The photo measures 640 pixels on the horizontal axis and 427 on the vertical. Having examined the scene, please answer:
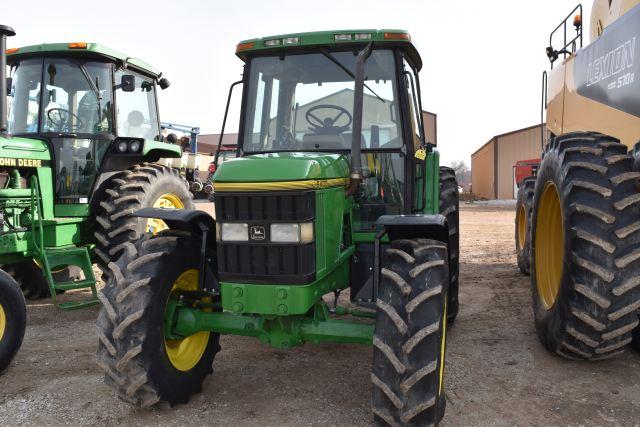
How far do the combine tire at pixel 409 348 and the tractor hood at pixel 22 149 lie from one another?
411cm

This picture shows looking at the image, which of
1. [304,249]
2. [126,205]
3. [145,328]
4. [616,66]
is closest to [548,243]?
[616,66]

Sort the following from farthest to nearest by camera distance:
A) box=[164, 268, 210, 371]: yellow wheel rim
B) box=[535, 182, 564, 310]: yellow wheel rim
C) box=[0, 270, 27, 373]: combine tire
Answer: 1. box=[535, 182, 564, 310]: yellow wheel rim
2. box=[0, 270, 27, 373]: combine tire
3. box=[164, 268, 210, 371]: yellow wheel rim

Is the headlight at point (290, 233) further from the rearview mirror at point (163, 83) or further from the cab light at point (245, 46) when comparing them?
the rearview mirror at point (163, 83)

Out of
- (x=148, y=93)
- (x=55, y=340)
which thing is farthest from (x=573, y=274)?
(x=148, y=93)

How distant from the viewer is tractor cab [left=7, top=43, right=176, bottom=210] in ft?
19.6

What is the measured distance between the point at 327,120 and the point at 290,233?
1.37 meters

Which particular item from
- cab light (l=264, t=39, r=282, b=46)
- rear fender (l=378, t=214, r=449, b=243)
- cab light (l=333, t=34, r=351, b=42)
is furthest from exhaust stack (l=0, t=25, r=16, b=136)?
rear fender (l=378, t=214, r=449, b=243)

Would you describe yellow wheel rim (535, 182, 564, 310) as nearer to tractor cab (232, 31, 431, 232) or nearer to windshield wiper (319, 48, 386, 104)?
tractor cab (232, 31, 431, 232)

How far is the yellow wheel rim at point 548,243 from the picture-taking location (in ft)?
15.5

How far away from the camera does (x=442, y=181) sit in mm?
5461

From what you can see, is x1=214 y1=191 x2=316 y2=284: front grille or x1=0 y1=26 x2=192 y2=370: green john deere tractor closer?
x1=214 y1=191 x2=316 y2=284: front grille

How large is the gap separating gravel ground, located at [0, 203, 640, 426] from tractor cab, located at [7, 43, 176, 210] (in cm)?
178

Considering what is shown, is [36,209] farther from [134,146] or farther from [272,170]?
[272,170]

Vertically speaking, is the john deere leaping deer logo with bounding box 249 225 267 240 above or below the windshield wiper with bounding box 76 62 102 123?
below
